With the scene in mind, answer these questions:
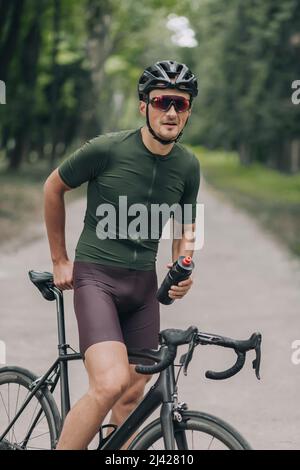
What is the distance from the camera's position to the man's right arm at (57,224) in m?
4.00

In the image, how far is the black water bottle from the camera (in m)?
3.66

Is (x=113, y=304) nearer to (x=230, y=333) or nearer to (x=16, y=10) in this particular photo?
(x=230, y=333)

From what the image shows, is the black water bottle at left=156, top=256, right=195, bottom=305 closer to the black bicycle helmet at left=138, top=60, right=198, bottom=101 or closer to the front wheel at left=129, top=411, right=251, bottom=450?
the front wheel at left=129, top=411, right=251, bottom=450

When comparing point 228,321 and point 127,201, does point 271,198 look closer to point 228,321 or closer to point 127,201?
point 228,321

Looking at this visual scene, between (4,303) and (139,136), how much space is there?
248 inches

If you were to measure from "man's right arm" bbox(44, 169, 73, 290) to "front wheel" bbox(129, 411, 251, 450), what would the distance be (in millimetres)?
833

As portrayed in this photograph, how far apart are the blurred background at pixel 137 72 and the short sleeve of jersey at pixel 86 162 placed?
15765 mm

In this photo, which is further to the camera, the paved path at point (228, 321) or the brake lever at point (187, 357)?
the paved path at point (228, 321)

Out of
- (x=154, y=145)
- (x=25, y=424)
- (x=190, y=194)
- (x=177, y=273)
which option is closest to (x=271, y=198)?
(x=190, y=194)

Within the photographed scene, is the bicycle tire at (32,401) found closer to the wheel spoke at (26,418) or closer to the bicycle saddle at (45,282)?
the wheel spoke at (26,418)

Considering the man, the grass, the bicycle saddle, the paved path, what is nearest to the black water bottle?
the man

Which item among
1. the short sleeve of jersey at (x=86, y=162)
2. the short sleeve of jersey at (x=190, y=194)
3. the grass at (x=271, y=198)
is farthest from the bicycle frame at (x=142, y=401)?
the grass at (x=271, y=198)

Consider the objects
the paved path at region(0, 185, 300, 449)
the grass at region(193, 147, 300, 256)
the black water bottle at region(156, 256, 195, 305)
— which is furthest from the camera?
the grass at region(193, 147, 300, 256)
